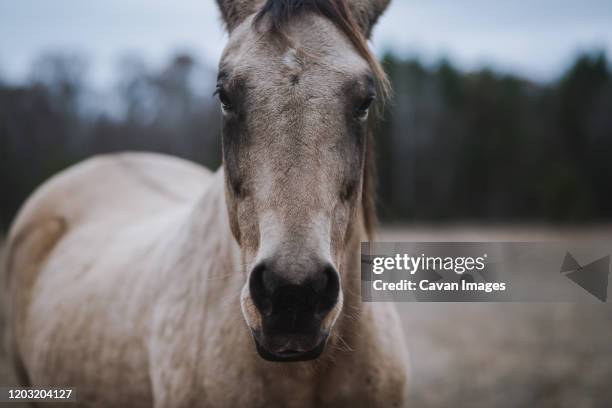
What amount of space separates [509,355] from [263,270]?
5.86 metres

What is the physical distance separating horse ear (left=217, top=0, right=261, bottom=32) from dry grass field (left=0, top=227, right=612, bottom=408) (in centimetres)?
420

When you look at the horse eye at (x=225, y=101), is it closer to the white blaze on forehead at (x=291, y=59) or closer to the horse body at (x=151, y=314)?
the white blaze on forehead at (x=291, y=59)

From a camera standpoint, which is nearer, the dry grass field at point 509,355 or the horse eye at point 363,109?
the horse eye at point 363,109

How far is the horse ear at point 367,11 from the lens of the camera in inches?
A: 86.7

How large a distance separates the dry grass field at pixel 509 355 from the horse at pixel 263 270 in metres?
3.11

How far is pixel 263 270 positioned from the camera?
150cm

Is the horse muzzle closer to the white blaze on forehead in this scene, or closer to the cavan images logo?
the white blaze on forehead

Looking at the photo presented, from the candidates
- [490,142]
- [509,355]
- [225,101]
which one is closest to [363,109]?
[225,101]

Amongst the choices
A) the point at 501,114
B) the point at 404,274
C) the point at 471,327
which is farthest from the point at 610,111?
the point at 404,274

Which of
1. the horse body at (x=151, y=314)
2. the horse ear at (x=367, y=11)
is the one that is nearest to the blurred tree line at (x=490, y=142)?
the horse body at (x=151, y=314)

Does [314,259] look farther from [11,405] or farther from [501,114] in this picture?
[501,114]

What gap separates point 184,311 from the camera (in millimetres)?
2387

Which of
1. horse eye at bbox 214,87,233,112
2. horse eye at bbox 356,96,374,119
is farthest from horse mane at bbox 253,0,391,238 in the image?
horse eye at bbox 214,87,233,112

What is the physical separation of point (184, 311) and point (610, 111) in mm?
24193
